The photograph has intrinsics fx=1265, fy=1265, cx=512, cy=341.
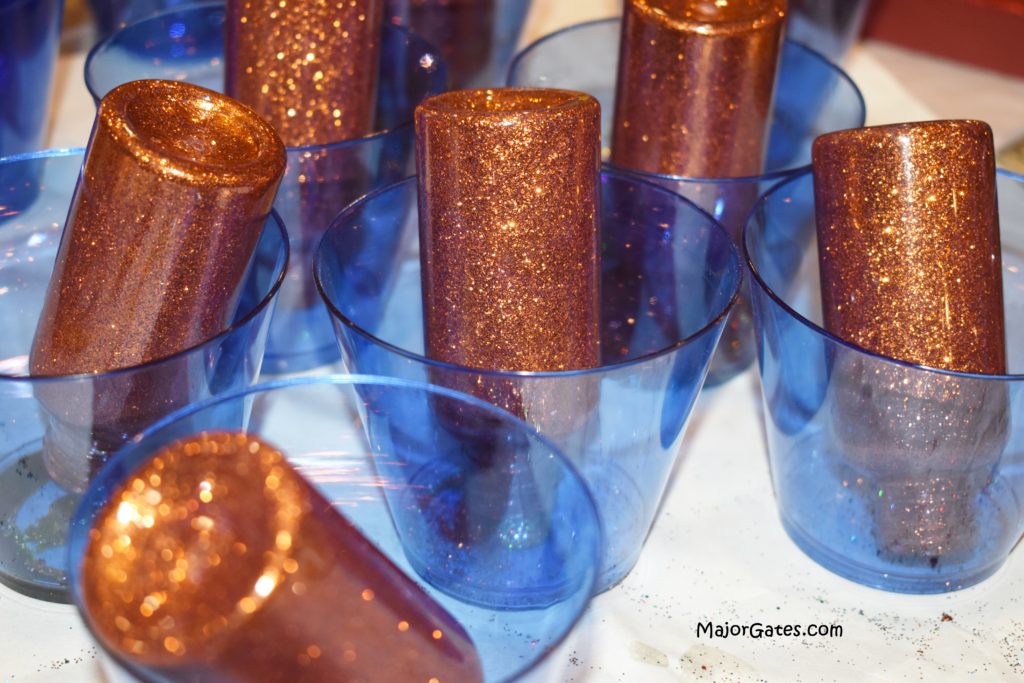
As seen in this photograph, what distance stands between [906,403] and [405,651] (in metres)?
0.28

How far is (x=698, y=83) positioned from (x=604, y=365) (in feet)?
0.65

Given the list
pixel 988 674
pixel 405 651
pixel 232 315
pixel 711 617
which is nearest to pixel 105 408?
pixel 232 315

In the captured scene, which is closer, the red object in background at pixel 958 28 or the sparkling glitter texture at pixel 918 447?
the sparkling glitter texture at pixel 918 447

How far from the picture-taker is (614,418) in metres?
0.54

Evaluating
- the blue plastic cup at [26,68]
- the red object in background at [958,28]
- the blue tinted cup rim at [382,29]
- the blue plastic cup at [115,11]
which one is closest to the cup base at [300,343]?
the blue tinted cup rim at [382,29]

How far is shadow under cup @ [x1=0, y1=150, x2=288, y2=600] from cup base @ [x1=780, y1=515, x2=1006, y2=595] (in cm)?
30

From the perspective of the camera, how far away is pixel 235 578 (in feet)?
1.29

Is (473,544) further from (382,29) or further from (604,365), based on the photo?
(382,29)

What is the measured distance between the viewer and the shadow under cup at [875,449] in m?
0.58

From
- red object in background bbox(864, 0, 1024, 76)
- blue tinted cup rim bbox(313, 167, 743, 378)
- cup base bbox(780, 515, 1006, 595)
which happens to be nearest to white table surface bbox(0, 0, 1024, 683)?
cup base bbox(780, 515, 1006, 595)

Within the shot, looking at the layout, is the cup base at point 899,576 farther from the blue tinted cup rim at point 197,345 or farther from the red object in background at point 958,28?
the red object in background at point 958,28

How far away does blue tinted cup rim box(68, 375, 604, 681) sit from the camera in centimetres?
40

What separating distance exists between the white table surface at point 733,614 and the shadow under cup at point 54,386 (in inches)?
1.4

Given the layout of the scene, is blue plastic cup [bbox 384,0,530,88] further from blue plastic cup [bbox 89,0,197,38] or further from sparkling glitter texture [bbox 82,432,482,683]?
sparkling glitter texture [bbox 82,432,482,683]
